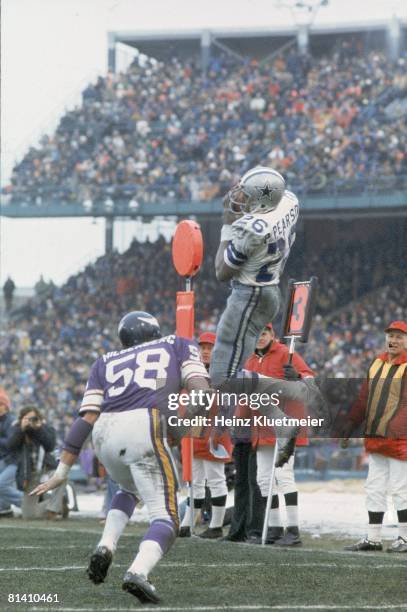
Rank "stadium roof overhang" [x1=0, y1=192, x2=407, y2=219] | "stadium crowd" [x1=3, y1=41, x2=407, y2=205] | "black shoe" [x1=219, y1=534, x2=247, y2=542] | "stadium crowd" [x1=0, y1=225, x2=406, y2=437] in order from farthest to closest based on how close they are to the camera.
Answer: "stadium crowd" [x1=3, y1=41, x2=407, y2=205] → "stadium roof overhang" [x1=0, y1=192, x2=407, y2=219] → "stadium crowd" [x1=0, y1=225, x2=406, y2=437] → "black shoe" [x1=219, y1=534, x2=247, y2=542]

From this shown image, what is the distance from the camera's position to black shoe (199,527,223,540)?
34.9ft

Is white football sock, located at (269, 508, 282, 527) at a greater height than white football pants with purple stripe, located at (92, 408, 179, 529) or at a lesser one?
lesser

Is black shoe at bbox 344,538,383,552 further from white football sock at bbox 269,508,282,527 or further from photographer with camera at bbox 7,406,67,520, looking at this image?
photographer with camera at bbox 7,406,67,520

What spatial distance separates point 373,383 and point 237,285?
217 cm

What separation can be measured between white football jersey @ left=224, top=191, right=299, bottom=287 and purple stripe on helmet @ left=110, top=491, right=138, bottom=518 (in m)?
1.36

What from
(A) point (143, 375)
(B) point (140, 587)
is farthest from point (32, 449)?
(B) point (140, 587)

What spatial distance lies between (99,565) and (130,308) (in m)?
21.6

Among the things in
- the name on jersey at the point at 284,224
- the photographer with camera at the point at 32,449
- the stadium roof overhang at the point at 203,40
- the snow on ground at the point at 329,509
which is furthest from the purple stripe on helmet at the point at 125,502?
the stadium roof overhang at the point at 203,40

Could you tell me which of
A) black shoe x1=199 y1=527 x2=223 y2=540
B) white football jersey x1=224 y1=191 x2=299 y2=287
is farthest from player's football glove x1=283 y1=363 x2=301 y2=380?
black shoe x1=199 y1=527 x2=223 y2=540

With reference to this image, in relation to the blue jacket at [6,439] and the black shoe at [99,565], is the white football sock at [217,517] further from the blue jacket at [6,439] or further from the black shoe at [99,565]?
the black shoe at [99,565]

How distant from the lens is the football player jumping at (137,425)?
6324 mm

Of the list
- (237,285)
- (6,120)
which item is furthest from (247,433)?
(6,120)

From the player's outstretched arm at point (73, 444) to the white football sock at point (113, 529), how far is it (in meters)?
0.34

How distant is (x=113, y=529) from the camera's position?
6.48 metres
